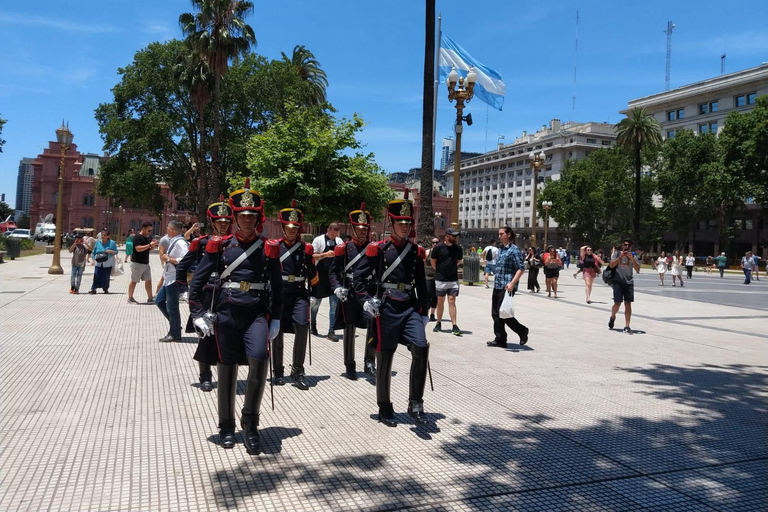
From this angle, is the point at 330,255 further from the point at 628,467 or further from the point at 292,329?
the point at 628,467

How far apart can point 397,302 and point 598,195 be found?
7164cm

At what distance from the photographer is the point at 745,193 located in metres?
52.6

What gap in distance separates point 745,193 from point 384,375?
190 ft

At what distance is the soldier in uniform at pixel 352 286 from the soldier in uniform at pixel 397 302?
1.21 meters

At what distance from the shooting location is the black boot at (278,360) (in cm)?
662

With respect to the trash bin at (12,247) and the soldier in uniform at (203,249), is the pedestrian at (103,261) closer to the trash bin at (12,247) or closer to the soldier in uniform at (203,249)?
the soldier in uniform at (203,249)

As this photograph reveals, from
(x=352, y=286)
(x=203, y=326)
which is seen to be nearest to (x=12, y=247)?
(x=352, y=286)

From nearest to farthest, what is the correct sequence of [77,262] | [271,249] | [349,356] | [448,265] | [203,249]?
[271,249], [203,249], [349,356], [448,265], [77,262]

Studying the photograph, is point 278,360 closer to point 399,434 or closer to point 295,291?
point 295,291

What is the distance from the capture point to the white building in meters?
106

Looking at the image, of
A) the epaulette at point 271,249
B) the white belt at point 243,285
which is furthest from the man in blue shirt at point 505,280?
the white belt at point 243,285

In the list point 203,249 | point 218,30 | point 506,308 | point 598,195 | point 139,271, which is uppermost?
point 218,30

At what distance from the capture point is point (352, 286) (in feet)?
22.8

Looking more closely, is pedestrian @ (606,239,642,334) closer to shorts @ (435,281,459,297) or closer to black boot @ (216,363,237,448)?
shorts @ (435,281,459,297)
